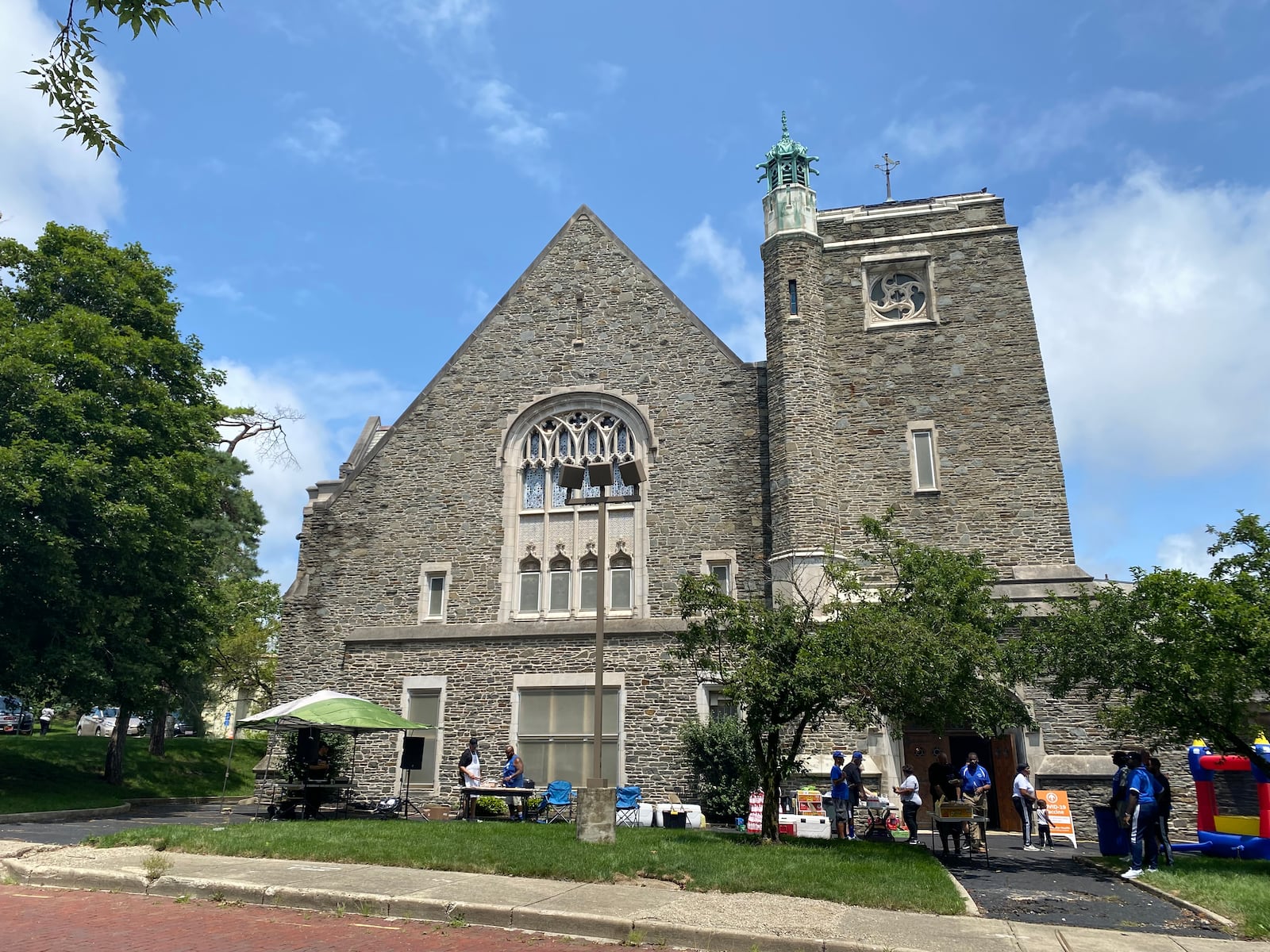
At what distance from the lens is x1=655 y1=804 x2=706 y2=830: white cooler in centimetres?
1834

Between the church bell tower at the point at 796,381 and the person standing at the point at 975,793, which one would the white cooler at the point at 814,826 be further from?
the church bell tower at the point at 796,381

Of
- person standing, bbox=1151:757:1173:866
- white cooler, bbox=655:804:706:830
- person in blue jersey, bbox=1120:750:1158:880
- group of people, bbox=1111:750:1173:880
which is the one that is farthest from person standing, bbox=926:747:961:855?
white cooler, bbox=655:804:706:830

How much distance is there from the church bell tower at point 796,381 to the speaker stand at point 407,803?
8.77 metres

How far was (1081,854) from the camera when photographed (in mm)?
15359

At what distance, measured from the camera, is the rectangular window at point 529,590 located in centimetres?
2231

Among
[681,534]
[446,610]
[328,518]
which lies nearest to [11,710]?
[328,518]

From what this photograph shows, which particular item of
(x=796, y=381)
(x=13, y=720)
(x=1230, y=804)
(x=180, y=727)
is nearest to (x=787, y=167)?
(x=796, y=381)

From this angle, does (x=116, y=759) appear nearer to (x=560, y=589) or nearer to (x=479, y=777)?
(x=479, y=777)

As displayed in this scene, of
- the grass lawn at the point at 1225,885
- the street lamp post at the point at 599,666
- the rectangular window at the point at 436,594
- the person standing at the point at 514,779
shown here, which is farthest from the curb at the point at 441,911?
the rectangular window at the point at 436,594

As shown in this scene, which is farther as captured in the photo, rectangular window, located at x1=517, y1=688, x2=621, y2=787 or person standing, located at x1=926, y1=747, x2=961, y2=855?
rectangular window, located at x1=517, y1=688, x2=621, y2=787

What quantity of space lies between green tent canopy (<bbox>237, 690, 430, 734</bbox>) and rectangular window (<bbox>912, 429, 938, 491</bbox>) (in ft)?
40.0

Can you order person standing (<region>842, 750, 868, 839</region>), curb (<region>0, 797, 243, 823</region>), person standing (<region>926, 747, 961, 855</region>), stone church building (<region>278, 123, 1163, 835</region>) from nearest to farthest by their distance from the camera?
person standing (<region>926, 747, 961, 855</region>) → person standing (<region>842, 750, 868, 839</region>) → curb (<region>0, 797, 243, 823</region>) → stone church building (<region>278, 123, 1163, 835</region>)

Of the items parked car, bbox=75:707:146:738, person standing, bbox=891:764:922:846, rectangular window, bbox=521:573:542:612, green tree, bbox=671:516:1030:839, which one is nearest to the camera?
green tree, bbox=671:516:1030:839

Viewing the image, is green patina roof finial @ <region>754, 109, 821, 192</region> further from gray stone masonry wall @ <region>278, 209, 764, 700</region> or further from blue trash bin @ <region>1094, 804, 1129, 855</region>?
blue trash bin @ <region>1094, 804, 1129, 855</region>
